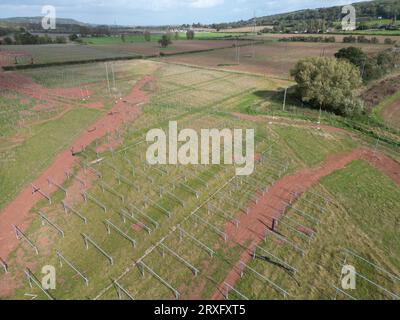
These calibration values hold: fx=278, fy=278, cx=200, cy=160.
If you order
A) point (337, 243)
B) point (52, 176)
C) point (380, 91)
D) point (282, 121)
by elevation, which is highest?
point (380, 91)

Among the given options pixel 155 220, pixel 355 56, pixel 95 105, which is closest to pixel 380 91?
pixel 355 56

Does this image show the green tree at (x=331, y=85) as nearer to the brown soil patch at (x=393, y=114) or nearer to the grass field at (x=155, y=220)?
the brown soil patch at (x=393, y=114)

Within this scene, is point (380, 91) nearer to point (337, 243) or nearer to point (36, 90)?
point (337, 243)

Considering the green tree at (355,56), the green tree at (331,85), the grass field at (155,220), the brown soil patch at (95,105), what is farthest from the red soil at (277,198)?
the green tree at (355,56)

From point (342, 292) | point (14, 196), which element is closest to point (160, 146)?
point (14, 196)

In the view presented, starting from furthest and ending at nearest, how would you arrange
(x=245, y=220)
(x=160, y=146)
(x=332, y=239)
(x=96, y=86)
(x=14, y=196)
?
(x=96, y=86), (x=160, y=146), (x=14, y=196), (x=245, y=220), (x=332, y=239)
